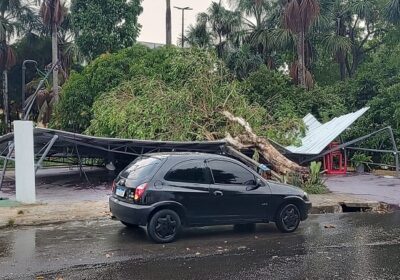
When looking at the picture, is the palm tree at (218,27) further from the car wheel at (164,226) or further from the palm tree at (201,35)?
the car wheel at (164,226)

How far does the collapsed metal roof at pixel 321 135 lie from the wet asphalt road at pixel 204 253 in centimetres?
827

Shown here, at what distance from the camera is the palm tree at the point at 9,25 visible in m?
35.4

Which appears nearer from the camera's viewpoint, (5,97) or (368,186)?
(368,186)

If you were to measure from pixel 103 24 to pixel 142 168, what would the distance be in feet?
79.3

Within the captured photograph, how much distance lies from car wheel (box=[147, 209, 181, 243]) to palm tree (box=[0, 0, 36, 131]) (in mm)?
29965

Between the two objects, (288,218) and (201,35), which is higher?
(201,35)

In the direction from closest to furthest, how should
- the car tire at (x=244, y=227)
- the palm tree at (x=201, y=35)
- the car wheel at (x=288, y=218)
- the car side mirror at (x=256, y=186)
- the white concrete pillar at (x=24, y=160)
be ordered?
1. the car side mirror at (x=256, y=186)
2. the car wheel at (x=288, y=218)
3. the car tire at (x=244, y=227)
4. the white concrete pillar at (x=24, y=160)
5. the palm tree at (x=201, y=35)

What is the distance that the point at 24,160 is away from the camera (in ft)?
41.1

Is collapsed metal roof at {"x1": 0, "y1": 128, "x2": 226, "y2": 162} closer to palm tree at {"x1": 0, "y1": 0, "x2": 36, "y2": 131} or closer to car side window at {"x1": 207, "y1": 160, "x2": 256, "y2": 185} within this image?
car side window at {"x1": 207, "y1": 160, "x2": 256, "y2": 185}

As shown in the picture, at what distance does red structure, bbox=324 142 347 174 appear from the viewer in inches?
845

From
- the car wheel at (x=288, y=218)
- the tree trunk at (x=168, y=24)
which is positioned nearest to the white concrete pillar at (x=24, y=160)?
the car wheel at (x=288, y=218)

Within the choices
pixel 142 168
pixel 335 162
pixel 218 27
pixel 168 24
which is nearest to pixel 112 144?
pixel 142 168

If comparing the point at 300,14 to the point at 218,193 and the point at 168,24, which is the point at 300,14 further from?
the point at 218,193

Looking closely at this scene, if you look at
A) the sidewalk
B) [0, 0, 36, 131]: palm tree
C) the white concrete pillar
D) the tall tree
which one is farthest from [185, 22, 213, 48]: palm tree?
the white concrete pillar
